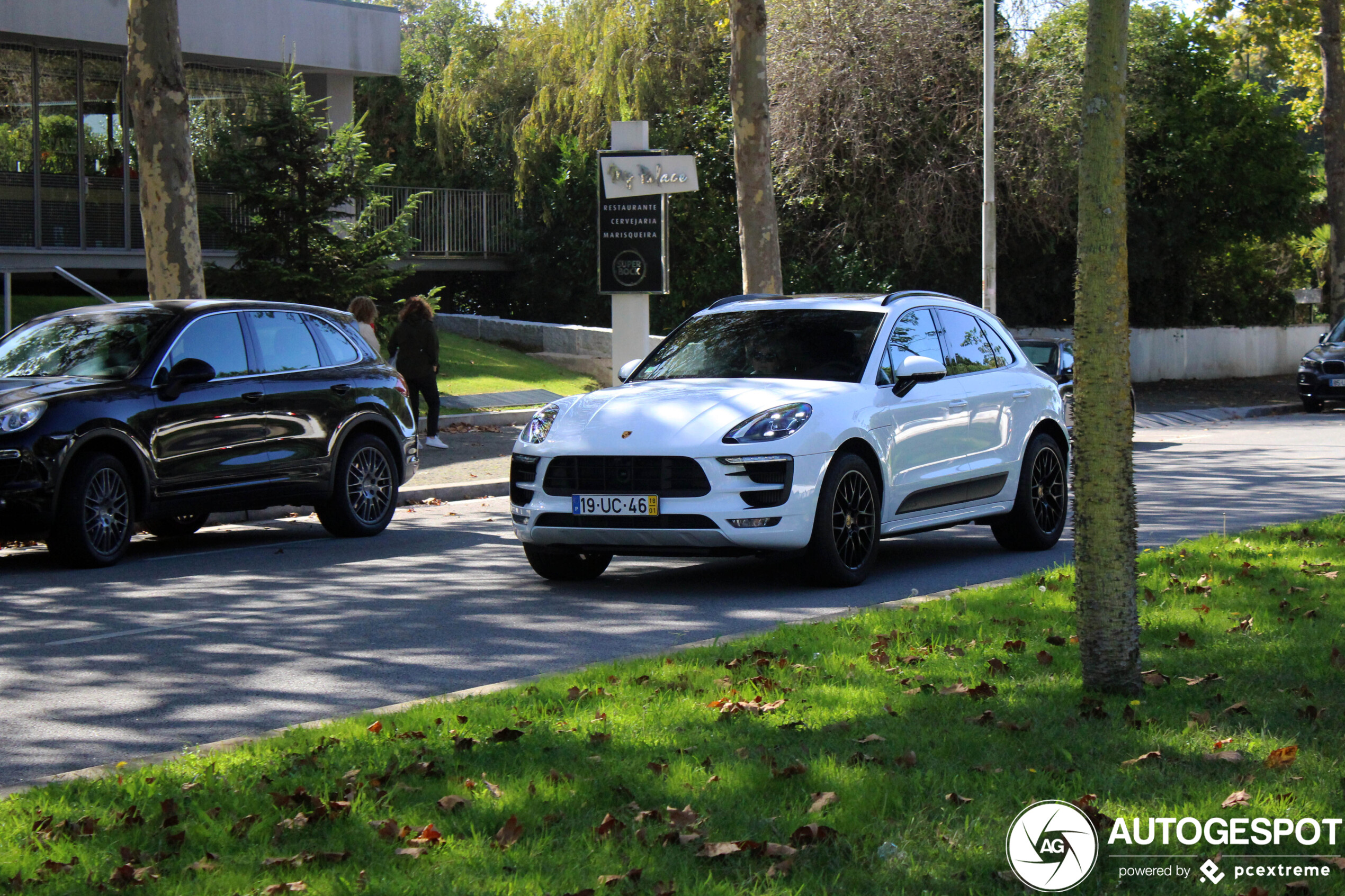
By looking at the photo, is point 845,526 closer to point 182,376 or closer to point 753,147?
point 182,376

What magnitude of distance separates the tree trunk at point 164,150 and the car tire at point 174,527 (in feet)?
14.3

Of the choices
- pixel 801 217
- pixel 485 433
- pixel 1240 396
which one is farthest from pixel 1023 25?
pixel 485 433

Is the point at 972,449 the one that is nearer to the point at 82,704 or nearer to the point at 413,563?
the point at 413,563

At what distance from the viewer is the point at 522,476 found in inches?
379

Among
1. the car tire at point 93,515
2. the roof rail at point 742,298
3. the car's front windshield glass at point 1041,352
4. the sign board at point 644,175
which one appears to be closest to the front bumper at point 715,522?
the roof rail at point 742,298

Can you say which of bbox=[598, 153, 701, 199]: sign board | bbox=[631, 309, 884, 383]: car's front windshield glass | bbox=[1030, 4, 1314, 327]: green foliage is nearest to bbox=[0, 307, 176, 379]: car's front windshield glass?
bbox=[631, 309, 884, 383]: car's front windshield glass

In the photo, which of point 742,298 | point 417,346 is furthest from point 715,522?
point 417,346

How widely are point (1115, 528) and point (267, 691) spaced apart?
364 cm

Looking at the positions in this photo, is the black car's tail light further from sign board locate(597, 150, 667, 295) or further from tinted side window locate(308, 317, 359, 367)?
sign board locate(597, 150, 667, 295)

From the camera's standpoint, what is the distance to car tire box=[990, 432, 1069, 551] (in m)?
11.3

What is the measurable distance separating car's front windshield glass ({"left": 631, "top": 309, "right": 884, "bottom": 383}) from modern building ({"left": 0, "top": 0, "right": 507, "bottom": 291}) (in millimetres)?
15740

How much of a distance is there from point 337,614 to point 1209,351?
31908mm

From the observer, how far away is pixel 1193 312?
37.7 metres

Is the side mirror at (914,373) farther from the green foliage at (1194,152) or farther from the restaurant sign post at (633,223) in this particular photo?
the green foliage at (1194,152)
